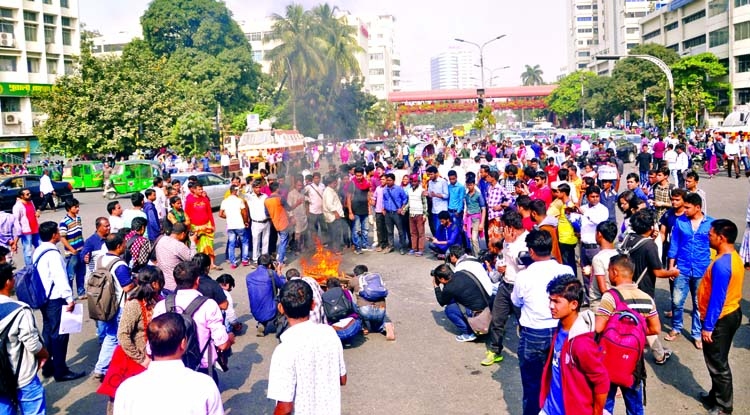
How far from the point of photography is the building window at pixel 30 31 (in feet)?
171

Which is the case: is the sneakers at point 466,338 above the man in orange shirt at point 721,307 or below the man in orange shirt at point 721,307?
below

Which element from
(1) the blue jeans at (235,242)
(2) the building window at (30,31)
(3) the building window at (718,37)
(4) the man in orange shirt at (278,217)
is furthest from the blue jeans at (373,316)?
(3) the building window at (718,37)

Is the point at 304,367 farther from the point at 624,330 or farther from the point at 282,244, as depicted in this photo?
the point at 282,244

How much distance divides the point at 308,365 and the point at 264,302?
4.14 m

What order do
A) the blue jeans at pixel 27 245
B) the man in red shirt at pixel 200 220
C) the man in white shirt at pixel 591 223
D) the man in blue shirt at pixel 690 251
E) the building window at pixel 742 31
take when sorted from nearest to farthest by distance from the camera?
the man in blue shirt at pixel 690 251 < the man in white shirt at pixel 591 223 < the man in red shirt at pixel 200 220 < the blue jeans at pixel 27 245 < the building window at pixel 742 31

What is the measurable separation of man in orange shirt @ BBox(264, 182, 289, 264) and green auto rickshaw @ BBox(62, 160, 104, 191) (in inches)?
924

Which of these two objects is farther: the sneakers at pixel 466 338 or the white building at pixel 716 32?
the white building at pixel 716 32

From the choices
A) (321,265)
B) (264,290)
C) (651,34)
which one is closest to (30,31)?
(321,265)

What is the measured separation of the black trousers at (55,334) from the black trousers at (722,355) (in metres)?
5.99

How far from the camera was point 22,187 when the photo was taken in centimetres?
2448

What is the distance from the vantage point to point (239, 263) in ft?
40.4

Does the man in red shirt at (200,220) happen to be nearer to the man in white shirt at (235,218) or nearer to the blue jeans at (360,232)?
the man in white shirt at (235,218)

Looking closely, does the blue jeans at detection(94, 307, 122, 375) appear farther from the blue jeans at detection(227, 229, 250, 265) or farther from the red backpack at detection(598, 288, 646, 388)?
the blue jeans at detection(227, 229, 250, 265)

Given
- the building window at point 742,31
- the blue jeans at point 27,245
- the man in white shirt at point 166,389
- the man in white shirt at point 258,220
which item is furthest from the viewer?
the building window at point 742,31
